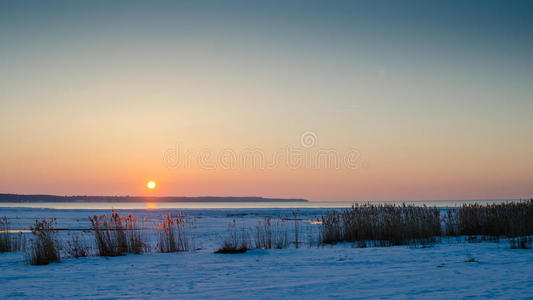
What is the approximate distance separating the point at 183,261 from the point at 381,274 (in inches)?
187

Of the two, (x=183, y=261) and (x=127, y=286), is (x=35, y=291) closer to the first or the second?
(x=127, y=286)

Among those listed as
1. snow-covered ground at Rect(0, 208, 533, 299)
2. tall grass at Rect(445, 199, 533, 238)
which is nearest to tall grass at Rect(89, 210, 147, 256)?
snow-covered ground at Rect(0, 208, 533, 299)

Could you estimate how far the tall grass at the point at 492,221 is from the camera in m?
15.4

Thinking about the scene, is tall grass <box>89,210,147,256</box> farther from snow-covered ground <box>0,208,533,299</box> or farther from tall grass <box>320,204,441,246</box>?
tall grass <box>320,204,441,246</box>

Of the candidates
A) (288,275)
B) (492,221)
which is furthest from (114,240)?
(492,221)

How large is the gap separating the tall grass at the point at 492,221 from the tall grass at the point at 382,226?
122cm

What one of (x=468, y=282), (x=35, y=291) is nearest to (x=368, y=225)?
(x=468, y=282)

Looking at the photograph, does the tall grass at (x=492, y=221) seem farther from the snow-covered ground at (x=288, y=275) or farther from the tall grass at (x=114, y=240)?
the tall grass at (x=114, y=240)

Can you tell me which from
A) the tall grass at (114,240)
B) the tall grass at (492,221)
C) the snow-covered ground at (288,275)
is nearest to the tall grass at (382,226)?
the tall grass at (492,221)

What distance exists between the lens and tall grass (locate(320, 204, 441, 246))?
49.3ft

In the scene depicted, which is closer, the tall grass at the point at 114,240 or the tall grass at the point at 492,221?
the tall grass at the point at 114,240

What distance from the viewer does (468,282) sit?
21.6 feet

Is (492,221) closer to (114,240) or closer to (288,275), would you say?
(288,275)

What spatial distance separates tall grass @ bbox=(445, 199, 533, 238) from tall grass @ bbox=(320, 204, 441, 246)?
1224mm
